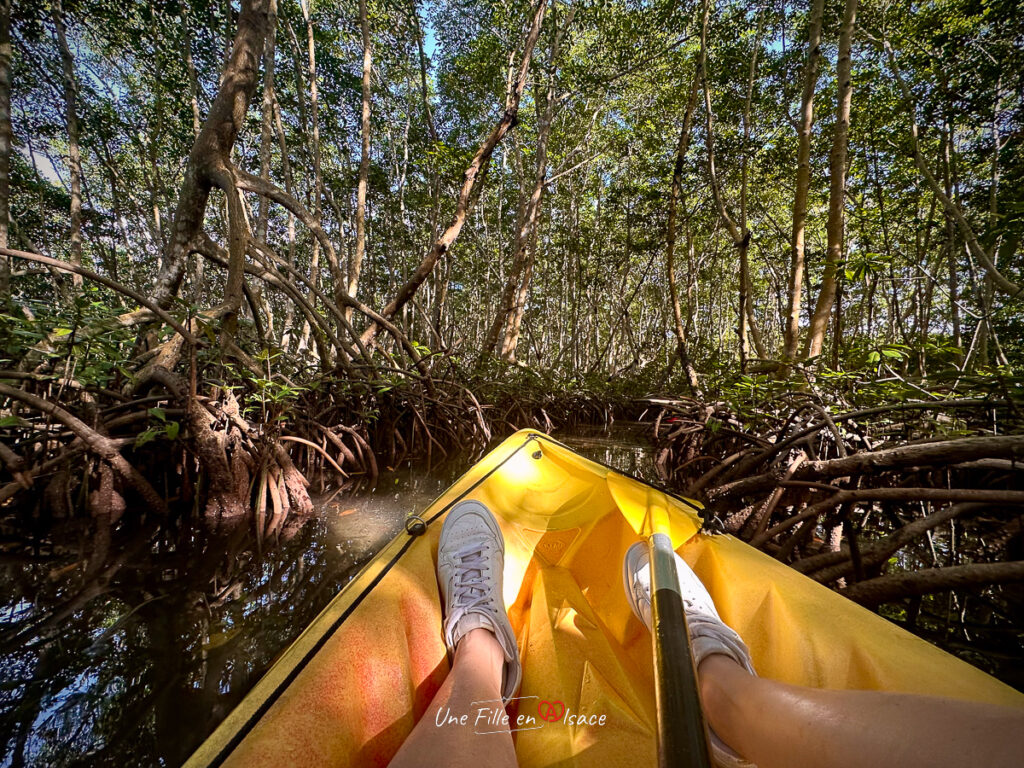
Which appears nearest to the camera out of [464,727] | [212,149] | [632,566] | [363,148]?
[464,727]

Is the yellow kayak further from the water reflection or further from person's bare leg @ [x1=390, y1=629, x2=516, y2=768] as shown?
the water reflection

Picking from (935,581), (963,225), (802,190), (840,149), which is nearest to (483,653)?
(935,581)

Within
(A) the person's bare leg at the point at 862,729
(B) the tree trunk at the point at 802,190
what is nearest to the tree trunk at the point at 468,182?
(B) the tree trunk at the point at 802,190

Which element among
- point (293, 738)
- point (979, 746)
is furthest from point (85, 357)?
point (979, 746)

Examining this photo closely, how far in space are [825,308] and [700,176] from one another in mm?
5843

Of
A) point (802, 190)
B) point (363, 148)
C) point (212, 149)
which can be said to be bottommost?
point (212, 149)

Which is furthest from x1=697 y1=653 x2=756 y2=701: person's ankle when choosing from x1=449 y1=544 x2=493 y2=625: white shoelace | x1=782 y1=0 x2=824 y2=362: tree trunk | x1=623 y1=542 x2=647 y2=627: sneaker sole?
x1=782 y1=0 x2=824 y2=362: tree trunk

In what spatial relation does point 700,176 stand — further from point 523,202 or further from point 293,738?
point 293,738

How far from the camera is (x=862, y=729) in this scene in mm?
658

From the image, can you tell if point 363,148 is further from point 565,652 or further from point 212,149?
point 565,652

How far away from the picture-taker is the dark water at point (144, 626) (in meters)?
1.04

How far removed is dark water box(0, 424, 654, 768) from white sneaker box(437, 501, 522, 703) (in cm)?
72

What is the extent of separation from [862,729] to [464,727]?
752 mm

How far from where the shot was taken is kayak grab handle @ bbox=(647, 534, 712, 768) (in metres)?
0.49
